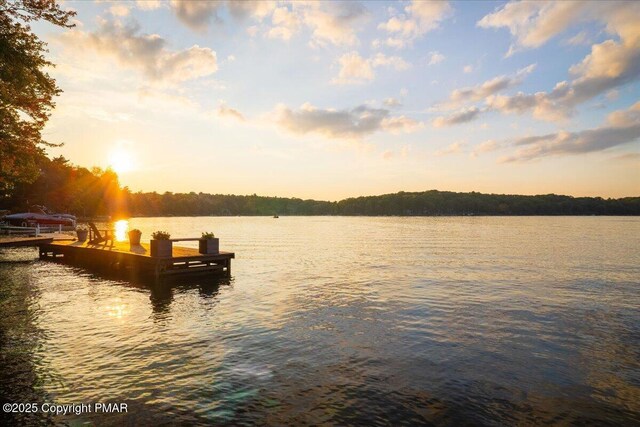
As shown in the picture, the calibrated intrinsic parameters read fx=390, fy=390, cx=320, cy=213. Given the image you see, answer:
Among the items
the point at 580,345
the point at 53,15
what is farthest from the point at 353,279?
the point at 53,15

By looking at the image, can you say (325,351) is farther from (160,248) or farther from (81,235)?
(81,235)

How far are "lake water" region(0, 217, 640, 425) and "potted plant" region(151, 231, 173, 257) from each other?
84.1 inches

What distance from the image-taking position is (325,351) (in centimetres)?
1182

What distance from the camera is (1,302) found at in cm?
1705

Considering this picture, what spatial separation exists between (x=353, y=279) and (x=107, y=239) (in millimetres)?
21336

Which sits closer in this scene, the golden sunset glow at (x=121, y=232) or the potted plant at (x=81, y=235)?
the potted plant at (x=81, y=235)

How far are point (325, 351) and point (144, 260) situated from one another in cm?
1716

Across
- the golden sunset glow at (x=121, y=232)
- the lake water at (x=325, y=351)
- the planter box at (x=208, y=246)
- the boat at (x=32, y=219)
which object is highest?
the boat at (x=32, y=219)

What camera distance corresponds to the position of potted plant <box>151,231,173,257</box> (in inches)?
953

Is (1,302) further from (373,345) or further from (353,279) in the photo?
(353,279)

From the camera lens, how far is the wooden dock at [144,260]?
80.4ft

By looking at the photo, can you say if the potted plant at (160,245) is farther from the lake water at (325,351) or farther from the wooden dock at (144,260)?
the lake water at (325,351)

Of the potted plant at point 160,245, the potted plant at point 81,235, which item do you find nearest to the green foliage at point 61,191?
the potted plant at point 81,235

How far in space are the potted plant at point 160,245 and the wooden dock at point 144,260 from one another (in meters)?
0.36
